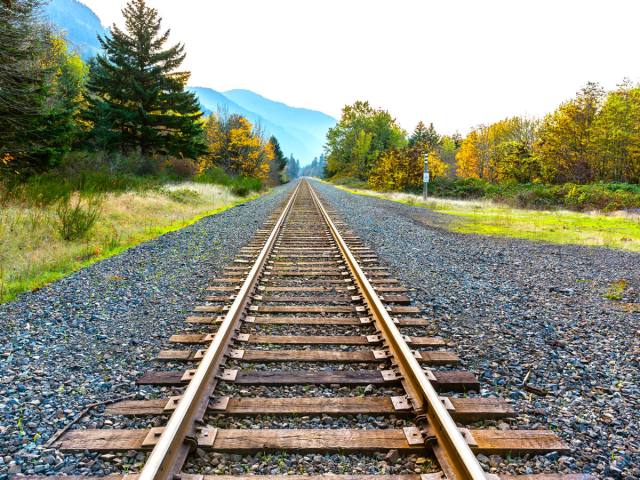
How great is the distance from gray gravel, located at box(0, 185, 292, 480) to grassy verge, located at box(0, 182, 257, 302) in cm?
78

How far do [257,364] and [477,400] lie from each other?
1.79m

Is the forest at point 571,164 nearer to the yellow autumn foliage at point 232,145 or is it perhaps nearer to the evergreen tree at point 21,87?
the yellow autumn foliage at point 232,145

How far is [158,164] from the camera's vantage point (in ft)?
91.2

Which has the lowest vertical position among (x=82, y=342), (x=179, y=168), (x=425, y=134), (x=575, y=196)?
(x=82, y=342)

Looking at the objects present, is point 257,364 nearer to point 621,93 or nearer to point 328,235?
point 328,235

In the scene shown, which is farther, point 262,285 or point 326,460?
point 262,285

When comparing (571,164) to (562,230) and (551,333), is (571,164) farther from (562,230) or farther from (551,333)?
(551,333)

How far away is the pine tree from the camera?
2614cm

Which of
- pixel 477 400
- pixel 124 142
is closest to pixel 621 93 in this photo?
pixel 124 142

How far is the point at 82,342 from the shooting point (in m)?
4.05

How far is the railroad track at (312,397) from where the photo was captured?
2398 mm

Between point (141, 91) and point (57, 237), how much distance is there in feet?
64.9

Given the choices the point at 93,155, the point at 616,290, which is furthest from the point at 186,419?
the point at 93,155

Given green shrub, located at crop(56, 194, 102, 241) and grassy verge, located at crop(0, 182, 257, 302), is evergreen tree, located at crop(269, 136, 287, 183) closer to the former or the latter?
grassy verge, located at crop(0, 182, 257, 302)
